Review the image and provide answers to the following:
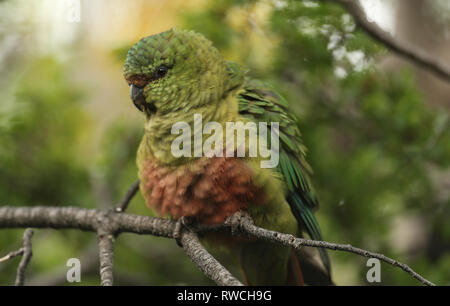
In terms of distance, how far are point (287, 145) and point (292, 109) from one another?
102 cm

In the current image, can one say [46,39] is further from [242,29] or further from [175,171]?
[175,171]

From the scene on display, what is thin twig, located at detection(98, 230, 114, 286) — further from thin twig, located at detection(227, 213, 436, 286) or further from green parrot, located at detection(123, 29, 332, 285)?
thin twig, located at detection(227, 213, 436, 286)

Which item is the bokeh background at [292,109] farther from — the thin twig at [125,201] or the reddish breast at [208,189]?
the reddish breast at [208,189]

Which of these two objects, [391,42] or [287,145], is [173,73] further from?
[391,42]

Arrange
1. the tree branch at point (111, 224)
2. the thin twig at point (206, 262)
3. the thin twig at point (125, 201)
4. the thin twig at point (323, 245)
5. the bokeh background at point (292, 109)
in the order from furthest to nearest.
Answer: the bokeh background at point (292, 109)
the thin twig at point (125, 201)
the tree branch at point (111, 224)
the thin twig at point (206, 262)
the thin twig at point (323, 245)

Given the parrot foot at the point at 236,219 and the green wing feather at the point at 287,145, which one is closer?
the parrot foot at the point at 236,219

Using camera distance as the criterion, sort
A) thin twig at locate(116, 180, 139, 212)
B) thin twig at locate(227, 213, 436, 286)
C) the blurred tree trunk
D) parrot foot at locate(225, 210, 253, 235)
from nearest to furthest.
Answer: thin twig at locate(227, 213, 436, 286)
parrot foot at locate(225, 210, 253, 235)
thin twig at locate(116, 180, 139, 212)
the blurred tree trunk

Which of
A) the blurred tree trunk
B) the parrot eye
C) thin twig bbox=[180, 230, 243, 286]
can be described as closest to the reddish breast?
thin twig bbox=[180, 230, 243, 286]

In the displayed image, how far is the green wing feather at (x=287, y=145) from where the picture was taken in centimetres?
246

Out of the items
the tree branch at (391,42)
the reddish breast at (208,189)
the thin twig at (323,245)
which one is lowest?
the thin twig at (323,245)

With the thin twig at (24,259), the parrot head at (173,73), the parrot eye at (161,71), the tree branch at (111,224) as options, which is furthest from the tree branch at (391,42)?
the thin twig at (24,259)

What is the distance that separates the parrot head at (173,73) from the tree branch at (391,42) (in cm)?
88

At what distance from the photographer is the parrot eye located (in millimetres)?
2379
